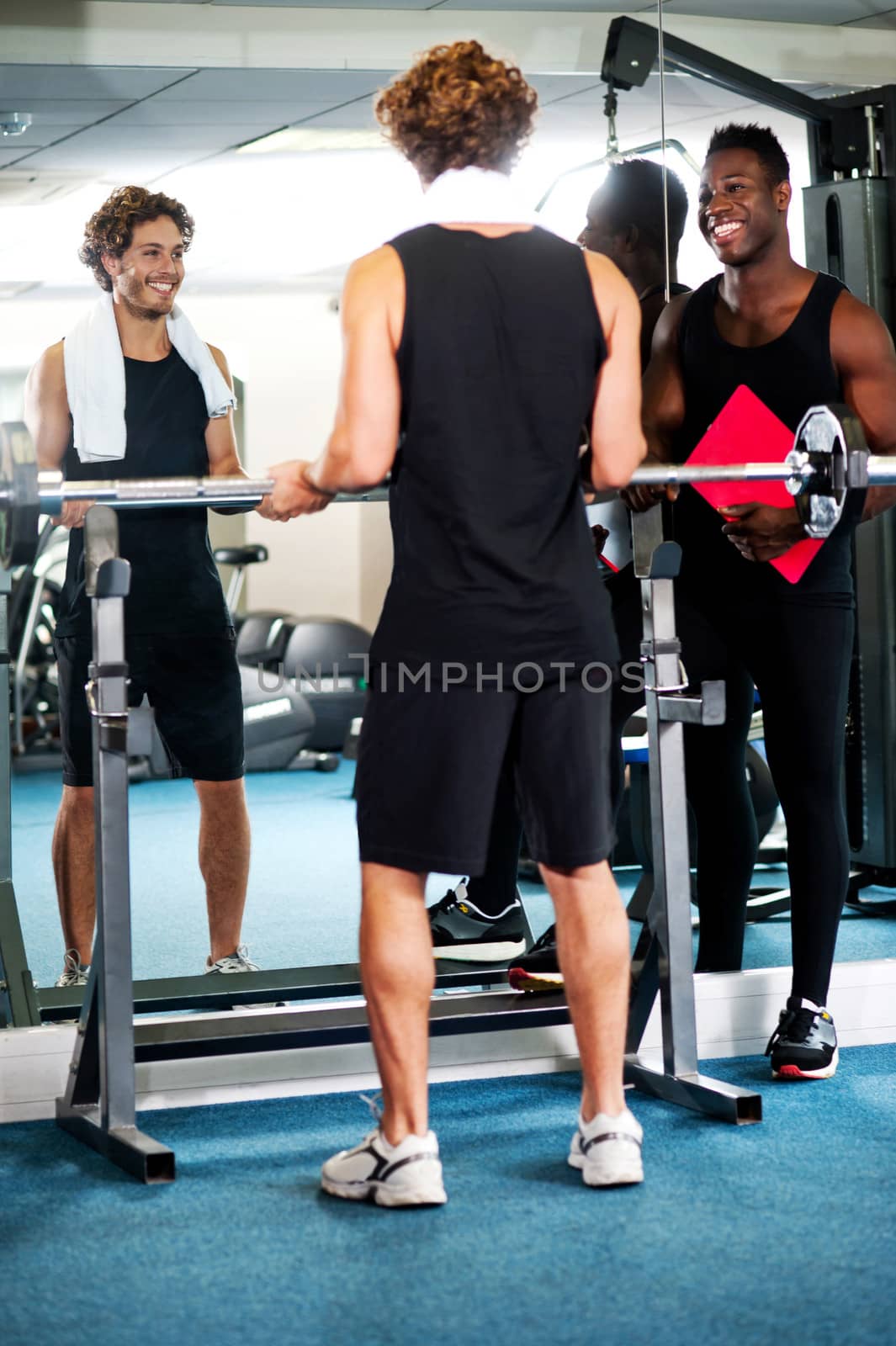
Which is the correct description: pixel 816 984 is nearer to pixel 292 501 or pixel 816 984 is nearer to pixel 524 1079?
pixel 524 1079

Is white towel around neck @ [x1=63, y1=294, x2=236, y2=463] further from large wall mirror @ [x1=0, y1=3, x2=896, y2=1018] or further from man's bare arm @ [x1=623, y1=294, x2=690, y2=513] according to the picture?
man's bare arm @ [x1=623, y1=294, x2=690, y2=513]

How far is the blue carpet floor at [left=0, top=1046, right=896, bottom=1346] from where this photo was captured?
68.2 inches

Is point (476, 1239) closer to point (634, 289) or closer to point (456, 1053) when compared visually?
point (456, 1053)

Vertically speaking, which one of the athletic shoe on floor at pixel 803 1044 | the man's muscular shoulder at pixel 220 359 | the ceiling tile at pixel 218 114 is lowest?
the athletic shoe on floor at pixel 803 1044

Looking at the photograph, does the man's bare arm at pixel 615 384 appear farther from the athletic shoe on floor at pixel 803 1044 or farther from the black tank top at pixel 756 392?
the athletic shoe on floor at pixel 803 1044

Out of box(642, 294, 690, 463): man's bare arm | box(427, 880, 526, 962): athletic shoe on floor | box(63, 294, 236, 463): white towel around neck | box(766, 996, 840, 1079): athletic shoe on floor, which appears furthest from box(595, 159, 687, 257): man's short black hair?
box(766, 996, 840, 1079): athletic shoe on floor

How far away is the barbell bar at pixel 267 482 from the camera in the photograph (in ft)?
7.07

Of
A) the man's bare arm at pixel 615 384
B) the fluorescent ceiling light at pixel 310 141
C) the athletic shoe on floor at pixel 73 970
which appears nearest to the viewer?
the man's bare arm at pixel 615 384

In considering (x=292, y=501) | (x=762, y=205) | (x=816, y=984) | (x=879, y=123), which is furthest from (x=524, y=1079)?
(x=879, y=123)

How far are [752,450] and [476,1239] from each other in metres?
1.46

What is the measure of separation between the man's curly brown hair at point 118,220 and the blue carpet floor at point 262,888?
5.23 feet

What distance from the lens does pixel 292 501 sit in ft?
7.07

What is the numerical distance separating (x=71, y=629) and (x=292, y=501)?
105cm

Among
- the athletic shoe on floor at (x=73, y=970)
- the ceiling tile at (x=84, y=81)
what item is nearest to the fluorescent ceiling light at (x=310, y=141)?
the ceiling tile at (x=84, y=81)
